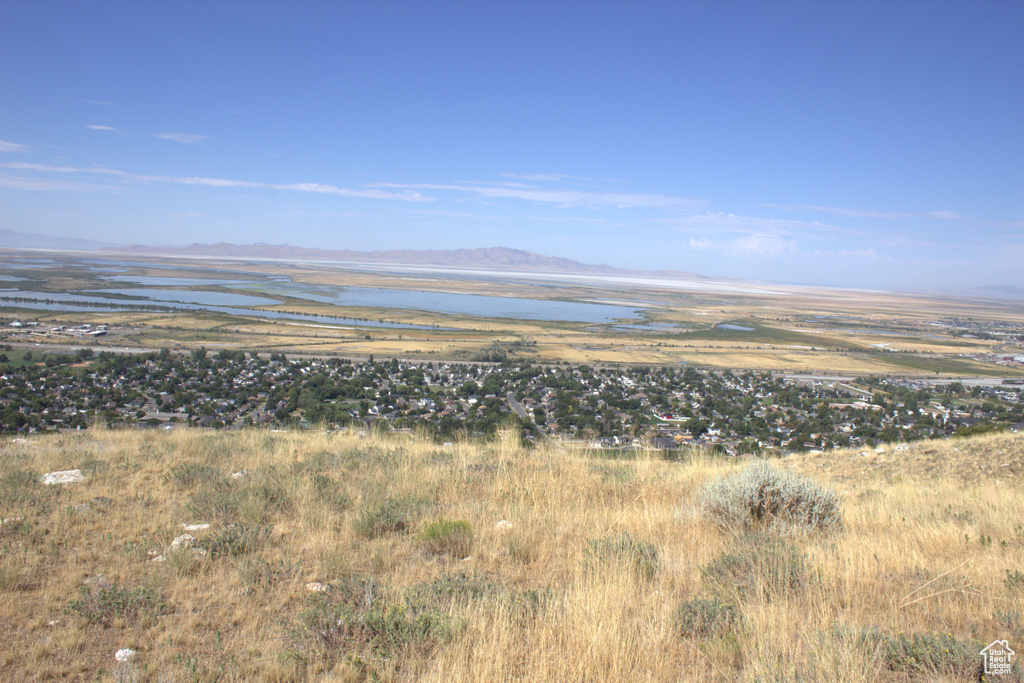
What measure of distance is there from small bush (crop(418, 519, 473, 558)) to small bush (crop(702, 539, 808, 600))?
1557 millimetres

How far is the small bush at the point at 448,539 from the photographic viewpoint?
338 cm

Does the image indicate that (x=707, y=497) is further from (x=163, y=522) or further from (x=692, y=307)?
(x=692, y=307)

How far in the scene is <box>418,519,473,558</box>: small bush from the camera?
338 cm

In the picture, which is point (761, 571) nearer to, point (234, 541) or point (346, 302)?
point (234, 541)

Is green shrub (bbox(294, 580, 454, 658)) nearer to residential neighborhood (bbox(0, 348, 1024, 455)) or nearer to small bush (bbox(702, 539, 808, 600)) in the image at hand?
small bush (bbox(702, 539, 808, 600))

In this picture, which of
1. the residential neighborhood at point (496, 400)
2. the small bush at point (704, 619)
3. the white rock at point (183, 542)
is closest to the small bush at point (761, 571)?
the small bush at point (704, 619)

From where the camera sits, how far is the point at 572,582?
2.86 metres

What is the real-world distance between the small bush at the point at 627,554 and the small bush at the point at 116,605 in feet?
7.95

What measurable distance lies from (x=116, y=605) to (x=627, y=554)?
9.19ft

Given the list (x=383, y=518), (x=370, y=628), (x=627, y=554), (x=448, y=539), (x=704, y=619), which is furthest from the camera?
(x=383, y=518)

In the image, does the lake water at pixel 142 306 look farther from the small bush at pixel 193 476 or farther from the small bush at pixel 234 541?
the small bush at pixel 234 541

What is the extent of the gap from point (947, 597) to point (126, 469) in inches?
261

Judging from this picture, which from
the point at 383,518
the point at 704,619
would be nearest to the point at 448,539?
the point at 383,518

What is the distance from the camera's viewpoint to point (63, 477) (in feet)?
14.9
